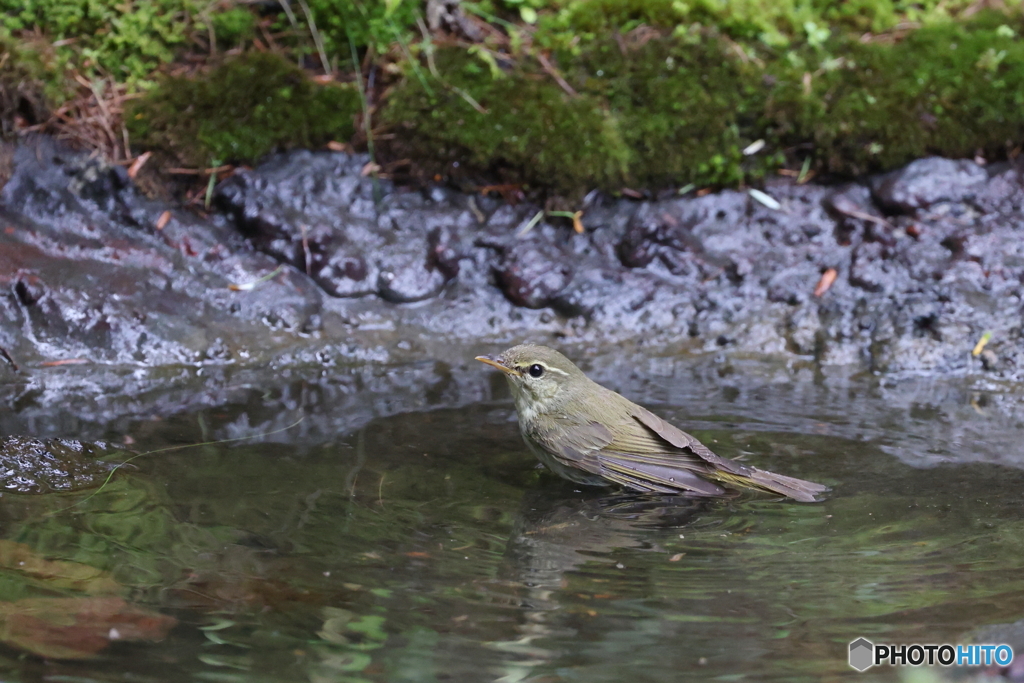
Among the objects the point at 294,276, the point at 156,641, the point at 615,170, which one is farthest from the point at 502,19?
the point at 156,641

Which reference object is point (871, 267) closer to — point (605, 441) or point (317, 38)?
point (605, 441)

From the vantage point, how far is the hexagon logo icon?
2.68 metres

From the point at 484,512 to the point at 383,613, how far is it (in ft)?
3.60

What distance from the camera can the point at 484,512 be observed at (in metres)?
3.99

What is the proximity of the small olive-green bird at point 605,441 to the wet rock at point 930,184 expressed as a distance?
3.58 meters

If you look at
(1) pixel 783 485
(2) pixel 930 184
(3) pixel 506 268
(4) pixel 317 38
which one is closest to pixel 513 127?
(3) pixel 506 268

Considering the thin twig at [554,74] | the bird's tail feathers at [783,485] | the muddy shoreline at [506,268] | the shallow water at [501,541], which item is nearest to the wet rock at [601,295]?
the muddy shoreline at [506,268]

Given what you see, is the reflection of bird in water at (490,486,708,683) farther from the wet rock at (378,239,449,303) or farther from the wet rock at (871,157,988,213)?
the wet rock at (871,157,988,213)

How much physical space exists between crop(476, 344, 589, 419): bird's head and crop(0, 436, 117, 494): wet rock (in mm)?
2048

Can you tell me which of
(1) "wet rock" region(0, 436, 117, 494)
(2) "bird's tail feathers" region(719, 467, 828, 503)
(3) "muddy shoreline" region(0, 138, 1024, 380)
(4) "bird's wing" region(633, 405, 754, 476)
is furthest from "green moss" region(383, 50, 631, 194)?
(1) "wet rock" region(0, 436, 117, 494)

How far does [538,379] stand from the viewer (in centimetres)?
485

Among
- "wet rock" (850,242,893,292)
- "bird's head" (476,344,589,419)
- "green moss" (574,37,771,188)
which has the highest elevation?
"green moss" (574,37,771,188)

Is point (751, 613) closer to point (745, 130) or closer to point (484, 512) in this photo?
point (484, 512)

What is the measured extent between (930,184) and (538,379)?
4157 millimetres
